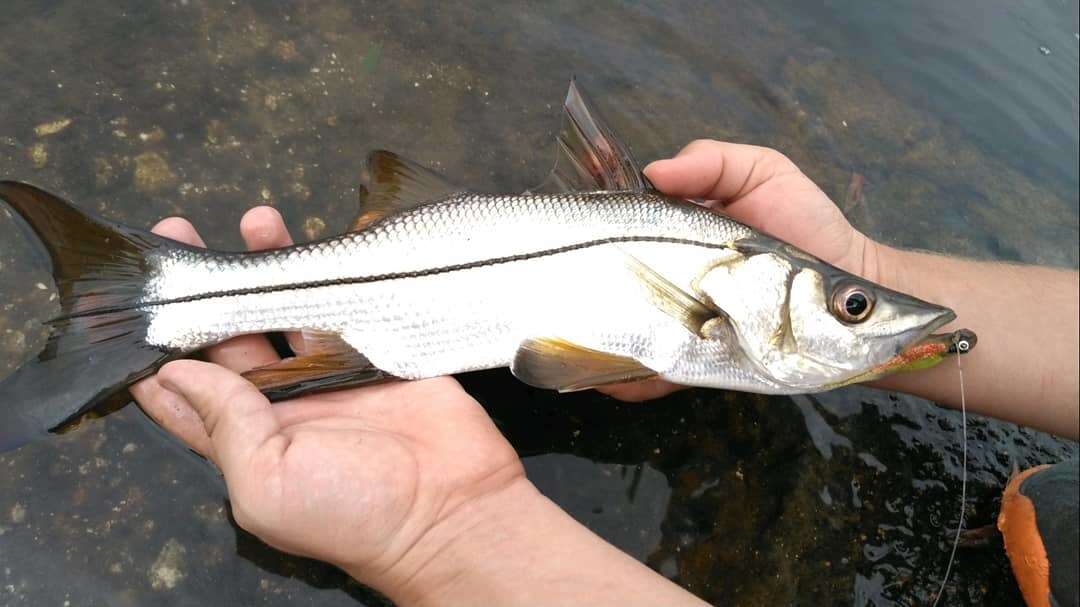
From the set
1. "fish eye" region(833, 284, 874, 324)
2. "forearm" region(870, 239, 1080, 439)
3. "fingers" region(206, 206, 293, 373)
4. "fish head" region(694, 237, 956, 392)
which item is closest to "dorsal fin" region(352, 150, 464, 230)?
"fingers" region(206, 206, 293, 373)

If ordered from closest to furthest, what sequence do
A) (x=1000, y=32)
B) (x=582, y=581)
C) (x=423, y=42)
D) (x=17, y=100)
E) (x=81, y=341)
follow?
(x=582, y=581) → (x=81, y=341) → (x=17, y=100) → (x=423, y=42) → (x=1000, y=32)

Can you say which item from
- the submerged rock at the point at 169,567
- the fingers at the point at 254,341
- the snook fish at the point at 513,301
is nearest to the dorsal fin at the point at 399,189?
the snook fish at the point at 513,301

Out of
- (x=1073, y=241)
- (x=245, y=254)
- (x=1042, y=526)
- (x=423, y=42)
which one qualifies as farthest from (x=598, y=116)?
(x=1073, y=241)

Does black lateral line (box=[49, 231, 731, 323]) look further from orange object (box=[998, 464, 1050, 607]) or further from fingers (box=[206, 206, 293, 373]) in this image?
orange object (box=[998, 464, 1050, 607])

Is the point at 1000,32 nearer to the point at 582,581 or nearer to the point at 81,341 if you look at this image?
the point at 582,581

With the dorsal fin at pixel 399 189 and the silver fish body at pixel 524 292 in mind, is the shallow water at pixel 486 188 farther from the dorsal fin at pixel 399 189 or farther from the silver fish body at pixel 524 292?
the dorsal fin at pixel 399 189

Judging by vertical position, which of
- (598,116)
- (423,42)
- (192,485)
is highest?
(598,116)

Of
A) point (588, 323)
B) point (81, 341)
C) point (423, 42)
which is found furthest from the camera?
point (423, 42)
